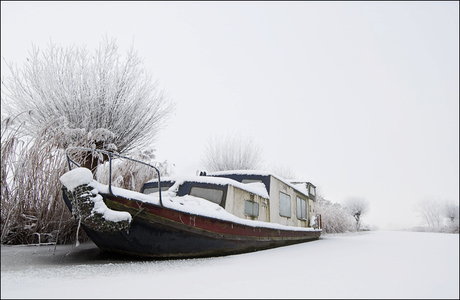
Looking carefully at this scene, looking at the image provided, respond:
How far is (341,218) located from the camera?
1836 cm

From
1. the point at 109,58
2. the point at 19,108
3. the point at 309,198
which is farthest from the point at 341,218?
the point at 19,108

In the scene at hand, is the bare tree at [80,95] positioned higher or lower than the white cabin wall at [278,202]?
higher

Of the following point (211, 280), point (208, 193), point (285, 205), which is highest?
point (208, 193)

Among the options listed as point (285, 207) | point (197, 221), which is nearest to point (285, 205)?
point (285, 207)

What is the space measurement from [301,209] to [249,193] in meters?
4.08

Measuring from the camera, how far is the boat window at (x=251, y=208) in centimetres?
635

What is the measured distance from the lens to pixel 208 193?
5.93 metres

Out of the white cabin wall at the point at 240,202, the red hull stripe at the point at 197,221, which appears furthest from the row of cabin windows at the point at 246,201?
the red hull stripe at the point at 197,221

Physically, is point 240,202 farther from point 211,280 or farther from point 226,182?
point 211,280

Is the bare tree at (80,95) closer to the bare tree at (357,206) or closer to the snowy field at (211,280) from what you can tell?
the snowy field at (211,280)

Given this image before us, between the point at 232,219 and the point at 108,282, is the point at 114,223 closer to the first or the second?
the point at 108,282

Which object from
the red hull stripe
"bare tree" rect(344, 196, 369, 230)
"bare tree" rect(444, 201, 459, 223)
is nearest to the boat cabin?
the red hull stripe

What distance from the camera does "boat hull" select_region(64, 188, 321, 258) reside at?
434cm

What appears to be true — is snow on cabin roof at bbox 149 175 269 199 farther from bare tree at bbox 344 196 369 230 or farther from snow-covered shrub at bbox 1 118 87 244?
bare tree at bbox 344 196 369 230
